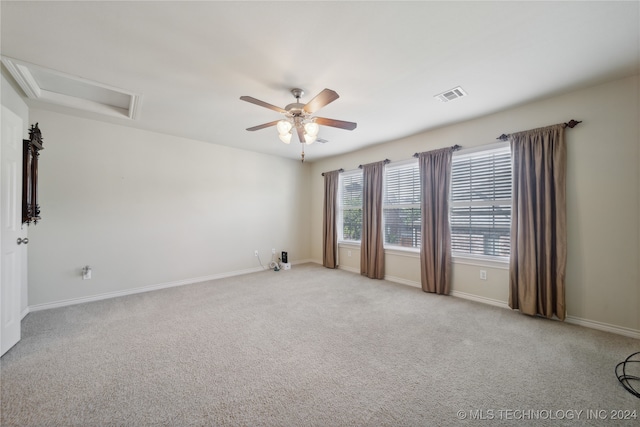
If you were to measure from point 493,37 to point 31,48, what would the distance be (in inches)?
146

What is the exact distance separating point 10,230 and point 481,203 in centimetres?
529

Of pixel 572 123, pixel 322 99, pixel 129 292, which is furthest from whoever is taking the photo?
pixel 129 292

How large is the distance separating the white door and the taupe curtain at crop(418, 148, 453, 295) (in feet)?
15.5

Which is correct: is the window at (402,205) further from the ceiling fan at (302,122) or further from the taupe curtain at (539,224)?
the ceiling fan at (302,122)

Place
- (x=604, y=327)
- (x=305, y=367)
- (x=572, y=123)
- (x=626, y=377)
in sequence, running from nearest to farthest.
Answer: (x=626, y=377)
(x=305, y=367)
(x=604, y=327)
(x=572, y=123)

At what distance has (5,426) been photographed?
1.37m

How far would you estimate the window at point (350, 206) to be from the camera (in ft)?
17.4

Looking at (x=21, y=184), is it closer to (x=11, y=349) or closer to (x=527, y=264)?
(x=11, y=349)

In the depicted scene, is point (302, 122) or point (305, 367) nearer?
point (305, 367)

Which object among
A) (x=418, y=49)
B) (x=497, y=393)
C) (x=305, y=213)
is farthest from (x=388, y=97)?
(x=305, y=213)

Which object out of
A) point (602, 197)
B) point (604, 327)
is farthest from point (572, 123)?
point (604, 327)

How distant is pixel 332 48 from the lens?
78.1 inches

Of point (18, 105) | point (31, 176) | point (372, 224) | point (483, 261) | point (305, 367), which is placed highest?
point (18, 105)

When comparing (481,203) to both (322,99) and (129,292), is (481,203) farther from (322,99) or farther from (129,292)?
(129,292)
